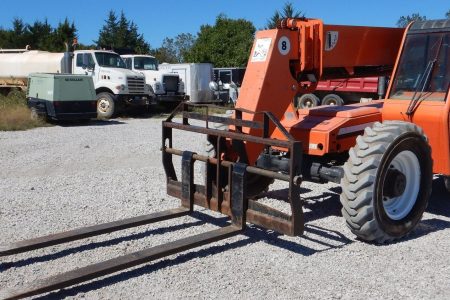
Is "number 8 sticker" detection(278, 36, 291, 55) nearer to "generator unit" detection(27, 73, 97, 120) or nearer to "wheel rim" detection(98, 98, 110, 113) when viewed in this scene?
"generator unit" detection(27, 73, 97, 120)

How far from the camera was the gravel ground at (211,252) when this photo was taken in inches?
176

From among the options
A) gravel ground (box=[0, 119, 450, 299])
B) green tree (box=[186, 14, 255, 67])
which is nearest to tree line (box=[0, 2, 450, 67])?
green tree (box=[186, 14, 255, 67])

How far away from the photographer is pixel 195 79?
2586cm

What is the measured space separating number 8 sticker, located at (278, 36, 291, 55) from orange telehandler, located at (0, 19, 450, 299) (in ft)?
0.04

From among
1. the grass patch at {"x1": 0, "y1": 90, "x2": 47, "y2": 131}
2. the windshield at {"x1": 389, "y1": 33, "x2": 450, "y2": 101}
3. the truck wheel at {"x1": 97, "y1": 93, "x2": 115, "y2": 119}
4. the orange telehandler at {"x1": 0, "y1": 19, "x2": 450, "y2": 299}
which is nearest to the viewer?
the orange telehandler at {"x1": 0, "y1": 19, "x2": 450, "y2": 299}

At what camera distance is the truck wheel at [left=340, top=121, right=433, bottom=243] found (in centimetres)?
525

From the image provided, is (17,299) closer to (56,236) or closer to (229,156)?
(56,236)

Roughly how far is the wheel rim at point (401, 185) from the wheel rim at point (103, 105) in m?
16.3

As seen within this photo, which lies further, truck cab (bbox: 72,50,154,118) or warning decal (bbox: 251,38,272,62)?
truck cab (bbox: 72,50,154,118)

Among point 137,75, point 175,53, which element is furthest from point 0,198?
point 175,53

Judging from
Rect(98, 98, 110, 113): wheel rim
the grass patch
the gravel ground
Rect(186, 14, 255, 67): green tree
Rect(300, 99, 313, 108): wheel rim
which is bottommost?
the gravel ground

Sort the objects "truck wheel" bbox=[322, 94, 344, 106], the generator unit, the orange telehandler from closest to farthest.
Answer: the orange telehandler, the generator unit, "truck wheel" bbox=[322, 94, 344, 106]

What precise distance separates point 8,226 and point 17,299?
2.43 metres

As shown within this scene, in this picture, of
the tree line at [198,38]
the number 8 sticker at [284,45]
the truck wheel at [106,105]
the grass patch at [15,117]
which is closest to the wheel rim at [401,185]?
the number 8 sticker at [284,45]
